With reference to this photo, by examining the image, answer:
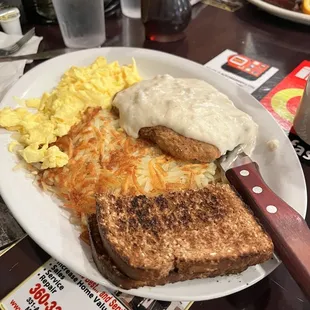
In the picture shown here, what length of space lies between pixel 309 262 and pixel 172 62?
1210 mm

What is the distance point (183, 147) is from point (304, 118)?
1.97ft

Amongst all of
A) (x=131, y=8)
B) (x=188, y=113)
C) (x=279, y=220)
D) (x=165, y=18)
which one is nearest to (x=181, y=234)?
(x=279, y=220)

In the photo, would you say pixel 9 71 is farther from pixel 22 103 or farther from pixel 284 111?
pixel 284 111

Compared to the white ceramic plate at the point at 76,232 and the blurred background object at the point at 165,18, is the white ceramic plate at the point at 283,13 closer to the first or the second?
the blurred background object at the point at 165,18

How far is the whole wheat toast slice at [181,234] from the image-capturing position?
1025mm

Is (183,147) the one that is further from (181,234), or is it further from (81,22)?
(81,22)

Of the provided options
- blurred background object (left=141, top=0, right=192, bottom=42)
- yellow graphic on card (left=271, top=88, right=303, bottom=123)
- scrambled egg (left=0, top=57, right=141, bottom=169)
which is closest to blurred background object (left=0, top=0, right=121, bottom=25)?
blurred background object (left=141, top=0, right=192, bottom=42)

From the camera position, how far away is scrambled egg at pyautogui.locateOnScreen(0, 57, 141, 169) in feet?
4.65

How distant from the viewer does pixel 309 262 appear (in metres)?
1.01

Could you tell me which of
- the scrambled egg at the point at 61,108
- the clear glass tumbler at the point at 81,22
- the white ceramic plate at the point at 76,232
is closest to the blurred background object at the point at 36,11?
the clear glass tumbler at the point at 81,22

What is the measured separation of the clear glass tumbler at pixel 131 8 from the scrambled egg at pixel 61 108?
3.11 ft

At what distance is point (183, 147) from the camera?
56.7 inches

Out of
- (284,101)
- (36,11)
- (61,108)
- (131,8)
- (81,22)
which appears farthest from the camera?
(131,8)

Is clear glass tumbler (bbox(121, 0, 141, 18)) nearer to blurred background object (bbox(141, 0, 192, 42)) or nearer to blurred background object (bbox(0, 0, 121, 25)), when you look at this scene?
blurred background object (bbox(141, 0, 192, 42))
